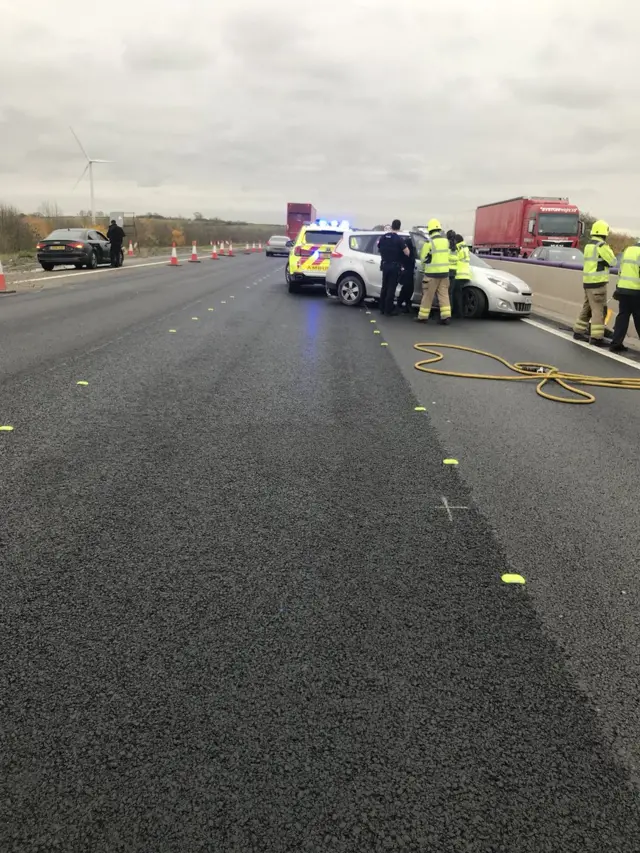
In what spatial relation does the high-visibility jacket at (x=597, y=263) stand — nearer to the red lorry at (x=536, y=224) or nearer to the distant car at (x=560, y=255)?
the distant car at (x=560, y=255)

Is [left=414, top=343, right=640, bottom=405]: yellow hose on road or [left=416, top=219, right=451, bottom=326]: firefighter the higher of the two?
[left=416, top=219, right=451, bottom=326]: firefighter

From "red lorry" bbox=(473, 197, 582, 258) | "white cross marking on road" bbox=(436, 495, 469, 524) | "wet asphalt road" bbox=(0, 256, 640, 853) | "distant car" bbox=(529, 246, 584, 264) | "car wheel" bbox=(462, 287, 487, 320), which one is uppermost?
"red lorry" bbox=(473, 197, 582, 258)

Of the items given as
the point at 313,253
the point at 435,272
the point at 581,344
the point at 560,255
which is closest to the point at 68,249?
the point at 313,253

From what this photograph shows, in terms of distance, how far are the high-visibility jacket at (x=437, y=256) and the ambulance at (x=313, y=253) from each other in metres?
4.83

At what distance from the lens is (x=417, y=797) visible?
76.3 inches

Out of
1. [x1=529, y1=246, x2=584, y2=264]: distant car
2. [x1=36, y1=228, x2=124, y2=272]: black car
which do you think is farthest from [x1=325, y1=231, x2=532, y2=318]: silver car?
[x1=36, y1=228, x2=124, y2=272]: black car

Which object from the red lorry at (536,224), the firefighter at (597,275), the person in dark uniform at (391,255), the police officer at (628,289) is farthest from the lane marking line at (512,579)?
the red lorry at (536,224)

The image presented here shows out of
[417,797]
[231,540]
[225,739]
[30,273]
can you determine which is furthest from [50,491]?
[30,273]

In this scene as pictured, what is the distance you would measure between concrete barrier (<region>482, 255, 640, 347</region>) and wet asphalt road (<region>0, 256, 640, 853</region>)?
9258 mm

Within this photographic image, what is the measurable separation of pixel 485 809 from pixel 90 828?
1124 millimetres

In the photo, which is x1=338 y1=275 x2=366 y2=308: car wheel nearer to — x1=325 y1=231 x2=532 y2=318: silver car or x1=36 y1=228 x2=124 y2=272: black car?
x1=325 y1=231 x2=532 y2=318: silver car

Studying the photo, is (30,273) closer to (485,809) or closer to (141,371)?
(141,371)

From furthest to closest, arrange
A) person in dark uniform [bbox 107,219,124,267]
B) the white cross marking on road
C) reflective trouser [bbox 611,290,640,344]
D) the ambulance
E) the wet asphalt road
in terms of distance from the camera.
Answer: person in dark uniform [bbox 107,219,124,267] → the ambulance → reflective trouser [bbox 611,290,640,344] → the white cross marking on road → the wet asphalt road

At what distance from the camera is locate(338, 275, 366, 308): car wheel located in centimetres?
1542
